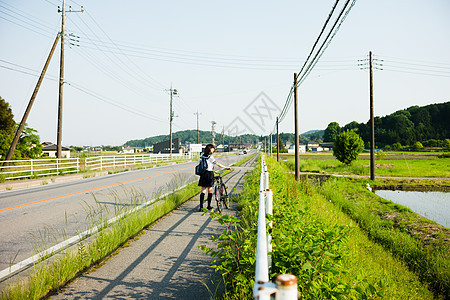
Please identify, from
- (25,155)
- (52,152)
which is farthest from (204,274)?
(52,152)

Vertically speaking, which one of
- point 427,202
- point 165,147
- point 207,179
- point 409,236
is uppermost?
point 165,147

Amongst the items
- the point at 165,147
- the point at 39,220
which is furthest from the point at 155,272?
the point at 165,147

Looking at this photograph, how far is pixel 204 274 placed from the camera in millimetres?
3852

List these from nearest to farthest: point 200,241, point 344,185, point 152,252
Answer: point 152,252
point 200,241
point 344,185

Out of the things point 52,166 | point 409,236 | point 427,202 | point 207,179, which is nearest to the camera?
point 207,179

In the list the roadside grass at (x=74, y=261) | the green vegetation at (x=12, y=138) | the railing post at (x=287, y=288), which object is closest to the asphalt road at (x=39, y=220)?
the roadside grass at (x=74, y=261)

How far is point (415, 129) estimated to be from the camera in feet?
355

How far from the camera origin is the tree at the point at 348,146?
3324 cm

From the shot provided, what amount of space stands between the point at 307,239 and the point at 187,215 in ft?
16.0

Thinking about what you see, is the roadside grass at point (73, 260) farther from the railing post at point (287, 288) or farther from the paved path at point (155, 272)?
the railing post at point (287, 288)

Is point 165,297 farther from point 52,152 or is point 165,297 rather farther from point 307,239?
point 52,152

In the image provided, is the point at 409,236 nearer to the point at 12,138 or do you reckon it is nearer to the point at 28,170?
the point at 28,170

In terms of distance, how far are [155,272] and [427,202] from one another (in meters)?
17.5

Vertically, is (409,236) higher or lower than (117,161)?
lower
